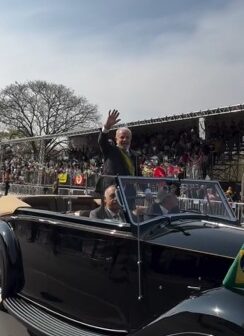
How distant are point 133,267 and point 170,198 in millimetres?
804

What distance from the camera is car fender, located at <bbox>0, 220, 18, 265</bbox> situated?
500 centimetres

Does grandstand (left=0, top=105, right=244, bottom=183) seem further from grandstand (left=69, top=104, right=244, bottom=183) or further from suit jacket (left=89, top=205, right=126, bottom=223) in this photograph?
suit jacket (left=89, top=205, right=126, bottom=223)

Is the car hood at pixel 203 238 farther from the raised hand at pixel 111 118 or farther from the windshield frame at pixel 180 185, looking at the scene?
the raised hand at pixel 111 118

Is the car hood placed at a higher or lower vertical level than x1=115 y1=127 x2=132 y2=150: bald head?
lower

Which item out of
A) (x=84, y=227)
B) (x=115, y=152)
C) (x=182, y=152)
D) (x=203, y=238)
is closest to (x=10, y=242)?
(x=84, y=227)

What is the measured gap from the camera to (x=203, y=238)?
3.42 m

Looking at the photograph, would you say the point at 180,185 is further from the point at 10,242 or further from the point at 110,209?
the point at 10,242

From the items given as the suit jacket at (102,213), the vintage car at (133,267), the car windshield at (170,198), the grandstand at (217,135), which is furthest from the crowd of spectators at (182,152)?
the suit jacket at (102,213)

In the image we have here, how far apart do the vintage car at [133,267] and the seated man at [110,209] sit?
0.07 m

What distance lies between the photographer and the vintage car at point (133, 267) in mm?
2816

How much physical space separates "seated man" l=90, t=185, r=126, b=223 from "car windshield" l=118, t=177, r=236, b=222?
0.34ft

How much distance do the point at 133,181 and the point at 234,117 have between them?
13768 mm

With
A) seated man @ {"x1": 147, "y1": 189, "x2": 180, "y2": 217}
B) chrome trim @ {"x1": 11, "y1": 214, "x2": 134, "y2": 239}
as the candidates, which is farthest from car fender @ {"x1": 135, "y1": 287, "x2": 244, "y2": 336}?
seated man @ {"x1": 147, "y1": 189, "x2": 180, "y2": 217}

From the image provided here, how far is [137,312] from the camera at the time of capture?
3.51m
